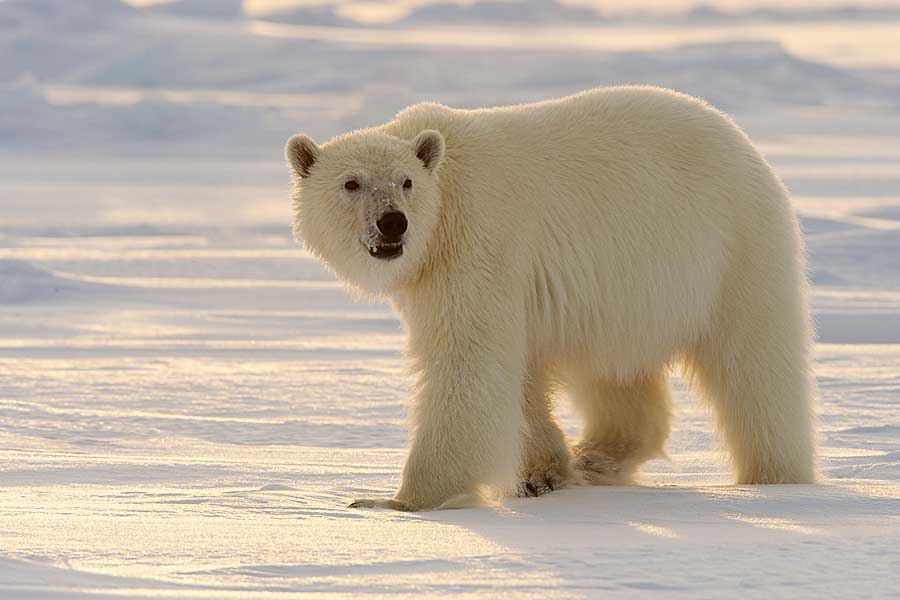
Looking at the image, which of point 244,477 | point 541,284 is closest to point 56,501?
point 244,477

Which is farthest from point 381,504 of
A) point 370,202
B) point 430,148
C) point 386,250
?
point 430,148

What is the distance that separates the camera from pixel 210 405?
341 inches

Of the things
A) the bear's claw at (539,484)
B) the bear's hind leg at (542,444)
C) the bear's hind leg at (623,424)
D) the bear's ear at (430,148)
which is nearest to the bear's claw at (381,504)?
→ the bear's claw at (539,484)

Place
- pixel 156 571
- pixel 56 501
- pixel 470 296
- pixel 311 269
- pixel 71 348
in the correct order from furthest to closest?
pixel 311 269
pixel 71 348
pixel 470 296
pixel 56 501
pixel 156 571

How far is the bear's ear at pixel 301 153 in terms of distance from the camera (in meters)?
5.51

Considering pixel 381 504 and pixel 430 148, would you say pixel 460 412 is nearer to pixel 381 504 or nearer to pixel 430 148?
pixel 381 504

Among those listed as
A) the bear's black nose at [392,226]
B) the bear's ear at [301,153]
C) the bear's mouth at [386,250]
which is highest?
the bear's ear at [301,153]

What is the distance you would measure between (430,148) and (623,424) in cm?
183

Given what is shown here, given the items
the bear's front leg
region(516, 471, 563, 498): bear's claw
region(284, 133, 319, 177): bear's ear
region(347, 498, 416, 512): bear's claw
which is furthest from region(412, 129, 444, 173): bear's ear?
region(516, 471, 563, 498): bear's claw

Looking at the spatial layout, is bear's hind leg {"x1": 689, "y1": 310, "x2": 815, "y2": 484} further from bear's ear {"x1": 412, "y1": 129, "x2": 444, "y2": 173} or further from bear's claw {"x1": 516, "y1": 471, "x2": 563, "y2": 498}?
bear's ear {"x1": 412, "y1": 129, "x2": 444, "y2": 173}

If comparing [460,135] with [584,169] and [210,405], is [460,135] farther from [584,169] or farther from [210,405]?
[210,405]

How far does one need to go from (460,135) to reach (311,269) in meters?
11.7

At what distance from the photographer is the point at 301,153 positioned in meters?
5.56

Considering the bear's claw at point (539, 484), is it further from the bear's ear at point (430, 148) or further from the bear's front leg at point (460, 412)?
the bear's ear at point (430, 148)
